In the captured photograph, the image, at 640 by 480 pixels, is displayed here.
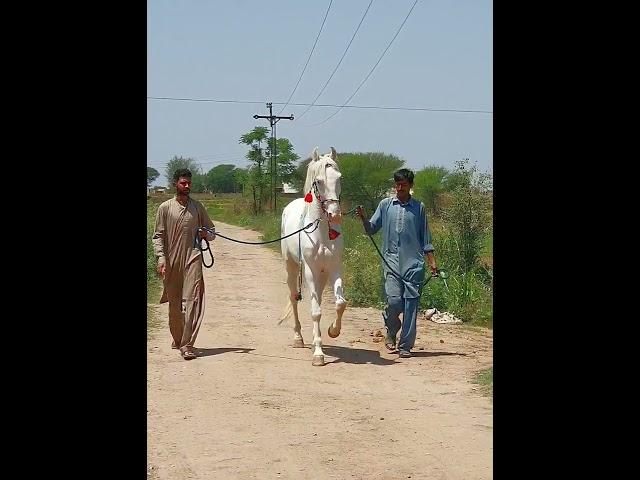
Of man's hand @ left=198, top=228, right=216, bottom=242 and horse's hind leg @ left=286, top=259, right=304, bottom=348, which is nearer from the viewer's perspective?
man's hand @ left=198, top=228, right=216, bottom=242

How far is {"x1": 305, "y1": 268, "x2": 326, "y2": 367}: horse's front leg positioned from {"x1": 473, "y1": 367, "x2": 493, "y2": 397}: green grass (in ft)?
4.80

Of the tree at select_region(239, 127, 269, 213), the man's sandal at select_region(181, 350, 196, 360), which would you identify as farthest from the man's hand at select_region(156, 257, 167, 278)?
the tree at select_region(239, 127, 269, 213)

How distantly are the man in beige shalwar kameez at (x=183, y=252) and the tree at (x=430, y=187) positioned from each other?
19.2 meters

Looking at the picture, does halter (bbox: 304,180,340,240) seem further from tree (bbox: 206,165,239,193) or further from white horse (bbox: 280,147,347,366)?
tree (bbox: 206,165,239,193)

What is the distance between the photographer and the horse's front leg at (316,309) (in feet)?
27.2

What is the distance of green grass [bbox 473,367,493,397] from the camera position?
7393 mm

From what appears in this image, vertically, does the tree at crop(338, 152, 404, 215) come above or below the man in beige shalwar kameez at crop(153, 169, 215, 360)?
above

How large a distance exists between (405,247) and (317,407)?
2.69 metres

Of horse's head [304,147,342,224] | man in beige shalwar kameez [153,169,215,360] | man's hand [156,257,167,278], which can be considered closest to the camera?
horse's head [304,147,342,224]
